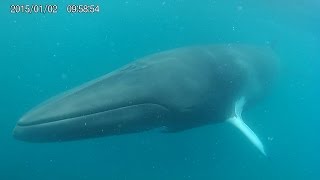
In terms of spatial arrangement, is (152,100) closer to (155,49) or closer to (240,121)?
(240,121)

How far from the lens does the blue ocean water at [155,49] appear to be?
6.93 m

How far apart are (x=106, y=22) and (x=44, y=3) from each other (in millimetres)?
1870

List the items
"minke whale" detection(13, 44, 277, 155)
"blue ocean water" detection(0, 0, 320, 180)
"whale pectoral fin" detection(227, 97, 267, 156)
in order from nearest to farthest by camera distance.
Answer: "minke whale" detection(13, 44, 277, 155) < "whale pectoral fin" detection(227, 97, 267, 156) < "blue ocean water" detection(0, 0, 320, 180)

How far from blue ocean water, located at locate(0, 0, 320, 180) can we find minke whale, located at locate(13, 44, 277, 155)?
1.43 meters

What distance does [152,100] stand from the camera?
436cm

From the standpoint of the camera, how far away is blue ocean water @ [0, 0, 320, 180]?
6.93m

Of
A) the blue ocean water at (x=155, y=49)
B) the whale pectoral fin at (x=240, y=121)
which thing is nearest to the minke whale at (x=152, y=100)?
the whale pectoral fin at (x=240, y=121)

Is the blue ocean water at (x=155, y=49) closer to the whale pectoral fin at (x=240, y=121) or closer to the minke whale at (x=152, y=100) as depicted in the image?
the whale pectoral fin at (x=240, y=121)

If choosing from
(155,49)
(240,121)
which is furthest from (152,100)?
(155,49)

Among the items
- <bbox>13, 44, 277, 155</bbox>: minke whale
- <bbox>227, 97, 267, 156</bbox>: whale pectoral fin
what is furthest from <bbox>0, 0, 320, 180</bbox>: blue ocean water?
<bbox>13, 44, 277, 155</bbox>: minke whale

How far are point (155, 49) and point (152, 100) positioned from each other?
7.40ft

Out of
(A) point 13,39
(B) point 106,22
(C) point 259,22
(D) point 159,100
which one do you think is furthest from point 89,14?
(C) point 259,22

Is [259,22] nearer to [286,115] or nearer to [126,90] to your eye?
[286,115]

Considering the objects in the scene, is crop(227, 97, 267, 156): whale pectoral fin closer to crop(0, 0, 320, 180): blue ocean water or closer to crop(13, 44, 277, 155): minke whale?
crop(13, 44, 277, 155): minke whale
